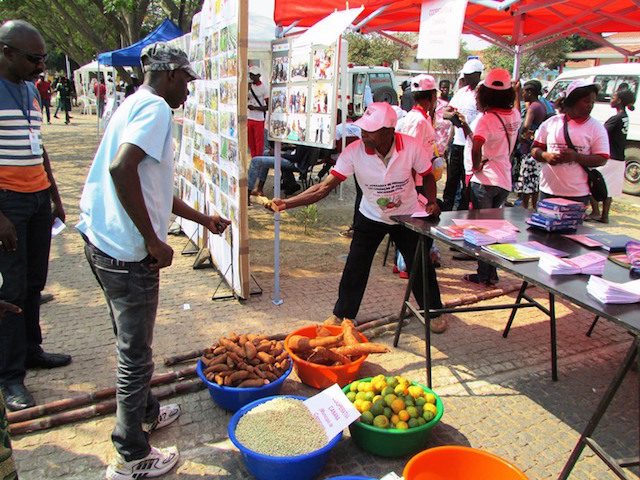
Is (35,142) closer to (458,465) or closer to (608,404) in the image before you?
(458,465)

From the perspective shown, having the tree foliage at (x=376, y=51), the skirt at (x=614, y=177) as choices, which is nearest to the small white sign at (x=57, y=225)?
the skirt at (x=614, y=177)

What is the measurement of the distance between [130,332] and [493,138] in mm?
3737

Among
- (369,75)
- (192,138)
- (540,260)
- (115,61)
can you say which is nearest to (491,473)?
(540,260)

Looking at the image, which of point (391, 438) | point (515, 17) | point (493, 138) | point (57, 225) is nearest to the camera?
point (391, 438)

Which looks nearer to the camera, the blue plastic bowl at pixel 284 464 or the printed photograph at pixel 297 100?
the blue plastic bowl at pixel 284 464

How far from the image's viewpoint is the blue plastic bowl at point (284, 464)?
234 cm

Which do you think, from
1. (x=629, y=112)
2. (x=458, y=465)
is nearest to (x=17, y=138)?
(x=458, y=465)

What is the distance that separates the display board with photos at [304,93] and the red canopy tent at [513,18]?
1743 millimetres

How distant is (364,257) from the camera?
151 inches

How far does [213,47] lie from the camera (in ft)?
15.0

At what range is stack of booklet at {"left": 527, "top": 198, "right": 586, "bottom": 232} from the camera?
3.20m

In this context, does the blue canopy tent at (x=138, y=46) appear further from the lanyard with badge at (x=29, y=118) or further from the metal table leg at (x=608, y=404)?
the metal table leg at (x=608, y=404)

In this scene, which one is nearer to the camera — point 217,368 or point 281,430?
point 281,430

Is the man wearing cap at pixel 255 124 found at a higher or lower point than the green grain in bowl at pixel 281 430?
higher
